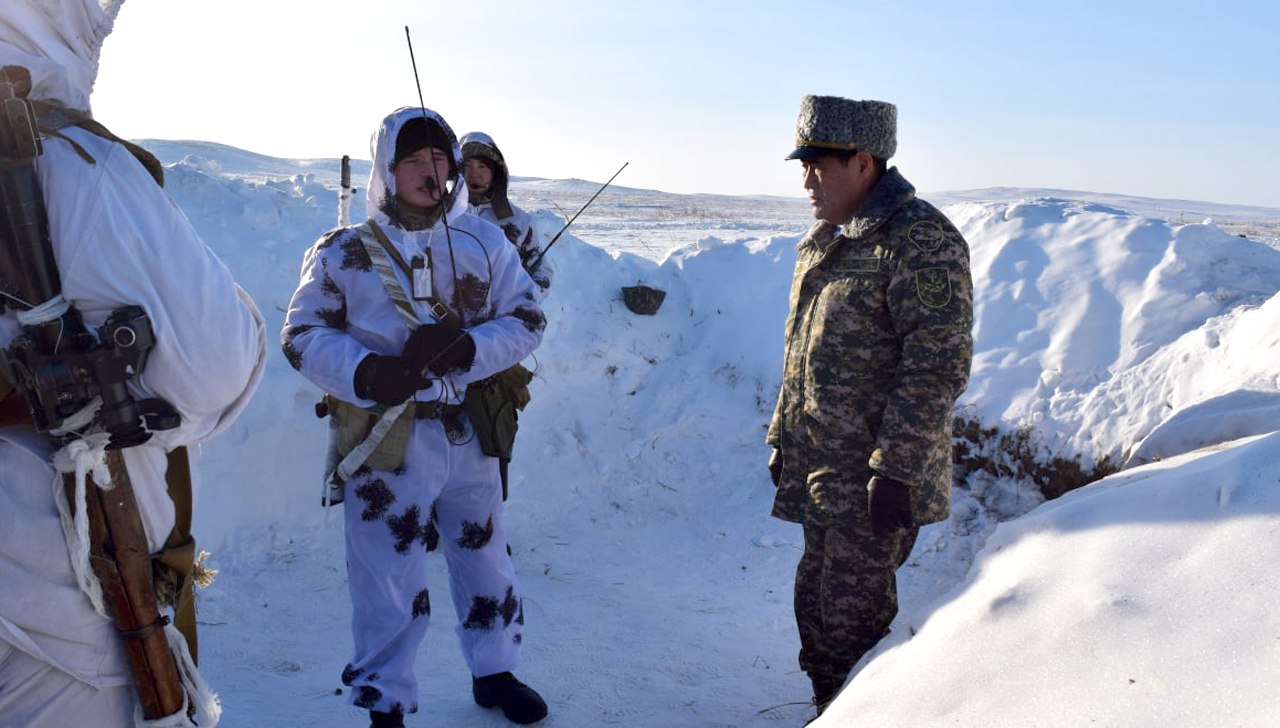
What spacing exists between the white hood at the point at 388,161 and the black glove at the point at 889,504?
182cm

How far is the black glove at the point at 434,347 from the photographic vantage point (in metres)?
3.00

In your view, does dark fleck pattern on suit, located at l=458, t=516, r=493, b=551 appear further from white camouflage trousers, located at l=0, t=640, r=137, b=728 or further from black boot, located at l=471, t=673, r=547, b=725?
white camouflage trousers, located at l=0, t=640, r=137, b=728

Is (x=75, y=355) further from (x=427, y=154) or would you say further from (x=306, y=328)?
(x=427, y=154)

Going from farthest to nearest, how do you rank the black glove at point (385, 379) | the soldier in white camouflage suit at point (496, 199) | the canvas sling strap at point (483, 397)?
the soldier in white camouflage suit at point (496, 199)
the canvas sling strap at point (483, 397)
the black glove at point (385, 379)

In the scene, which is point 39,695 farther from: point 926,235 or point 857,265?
point 926,235

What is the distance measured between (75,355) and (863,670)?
2265 millimetres

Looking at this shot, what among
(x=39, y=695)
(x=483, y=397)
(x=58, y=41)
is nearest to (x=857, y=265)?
(x=483, y=397)

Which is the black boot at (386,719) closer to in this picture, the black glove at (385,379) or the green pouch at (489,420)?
the green pouch at (489,420)

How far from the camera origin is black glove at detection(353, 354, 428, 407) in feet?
9.61

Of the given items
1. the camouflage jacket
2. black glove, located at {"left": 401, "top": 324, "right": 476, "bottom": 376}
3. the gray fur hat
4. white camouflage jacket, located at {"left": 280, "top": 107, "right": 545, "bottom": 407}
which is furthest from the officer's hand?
black glove, located at {"left": 401, "top": 324, "right": 476, "bottom": 376}

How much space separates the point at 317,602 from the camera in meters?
4.88

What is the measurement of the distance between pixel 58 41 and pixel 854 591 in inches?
108

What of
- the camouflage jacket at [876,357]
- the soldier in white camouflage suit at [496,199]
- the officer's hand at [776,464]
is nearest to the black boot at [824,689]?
the camouflage jacket at [876,357]

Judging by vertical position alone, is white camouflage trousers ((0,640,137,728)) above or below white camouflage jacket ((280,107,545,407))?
below
